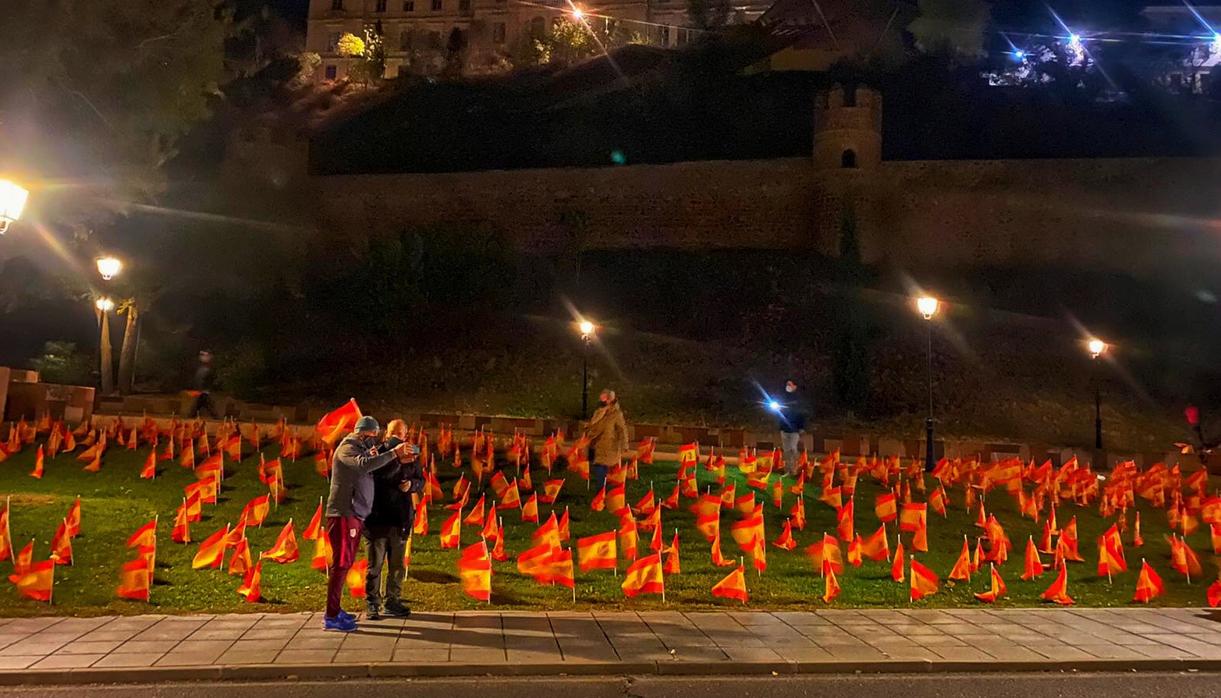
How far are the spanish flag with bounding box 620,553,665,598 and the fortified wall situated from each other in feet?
92.6

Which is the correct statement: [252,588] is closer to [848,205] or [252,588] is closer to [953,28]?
[848,205]

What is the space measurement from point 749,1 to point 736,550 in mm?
65611

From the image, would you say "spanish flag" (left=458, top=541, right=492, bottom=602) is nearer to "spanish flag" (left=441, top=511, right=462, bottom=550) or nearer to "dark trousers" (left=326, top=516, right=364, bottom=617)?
"dark trousers" (left=326, top=516, right=364, bottom=617)

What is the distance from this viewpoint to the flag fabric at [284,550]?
26.1 feet

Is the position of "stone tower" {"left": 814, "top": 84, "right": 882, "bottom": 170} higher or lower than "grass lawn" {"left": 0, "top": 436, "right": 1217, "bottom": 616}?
higher

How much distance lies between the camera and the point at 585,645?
19.3 feet

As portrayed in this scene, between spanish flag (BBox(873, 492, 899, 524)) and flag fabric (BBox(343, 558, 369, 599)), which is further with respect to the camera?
spanish flag (BBox(873, 492, 899, 524))

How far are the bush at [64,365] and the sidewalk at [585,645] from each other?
974 inches

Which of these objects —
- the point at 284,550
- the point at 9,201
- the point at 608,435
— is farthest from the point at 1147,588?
the point at 9,201

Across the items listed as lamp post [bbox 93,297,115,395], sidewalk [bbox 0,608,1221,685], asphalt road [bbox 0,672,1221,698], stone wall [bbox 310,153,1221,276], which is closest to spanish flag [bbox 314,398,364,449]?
sidewalk [bbox 0,608,1221,685]

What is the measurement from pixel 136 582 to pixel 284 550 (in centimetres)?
146

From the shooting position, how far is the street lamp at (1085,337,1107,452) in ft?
68.9

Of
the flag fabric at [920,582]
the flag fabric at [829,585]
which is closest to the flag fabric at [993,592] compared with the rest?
the flag fabric at [920,582]

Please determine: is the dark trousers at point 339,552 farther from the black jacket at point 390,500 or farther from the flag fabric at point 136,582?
the flag fabric at point 136,582
